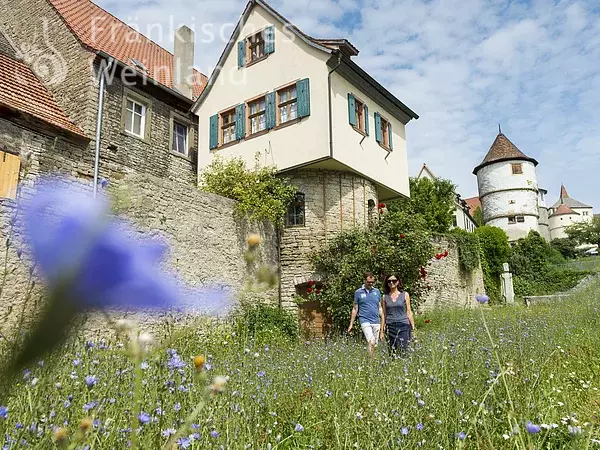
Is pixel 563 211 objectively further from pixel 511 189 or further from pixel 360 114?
pixel 360 114

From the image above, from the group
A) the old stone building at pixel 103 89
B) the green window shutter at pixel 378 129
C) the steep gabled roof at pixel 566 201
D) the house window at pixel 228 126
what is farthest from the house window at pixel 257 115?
the steep gabled roof at pixel 566 201

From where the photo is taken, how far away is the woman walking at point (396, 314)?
6719 millimetres

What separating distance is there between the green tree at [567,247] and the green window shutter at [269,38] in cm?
4373

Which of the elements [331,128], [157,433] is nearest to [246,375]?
[157,433]

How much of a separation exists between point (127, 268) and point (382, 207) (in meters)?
14.0

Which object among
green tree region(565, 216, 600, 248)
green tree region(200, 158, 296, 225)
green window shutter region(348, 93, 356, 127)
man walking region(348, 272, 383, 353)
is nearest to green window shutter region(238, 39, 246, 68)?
green tree region(200, 158, 296, 225)

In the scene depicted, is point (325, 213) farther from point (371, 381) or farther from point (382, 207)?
point (371, 381)

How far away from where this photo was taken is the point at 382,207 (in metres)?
14.2

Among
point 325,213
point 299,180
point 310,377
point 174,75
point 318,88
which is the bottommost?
point 310,377

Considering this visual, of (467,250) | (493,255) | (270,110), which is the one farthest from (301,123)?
(493,255)

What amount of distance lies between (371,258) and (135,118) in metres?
8.01

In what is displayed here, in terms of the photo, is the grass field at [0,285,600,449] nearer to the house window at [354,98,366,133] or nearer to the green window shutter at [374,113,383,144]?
the house window at [354,98,366,133]

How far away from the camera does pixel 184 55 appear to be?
57.2 ft

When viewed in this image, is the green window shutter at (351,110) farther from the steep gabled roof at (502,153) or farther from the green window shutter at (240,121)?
the steep gabled roof at (502,153)
